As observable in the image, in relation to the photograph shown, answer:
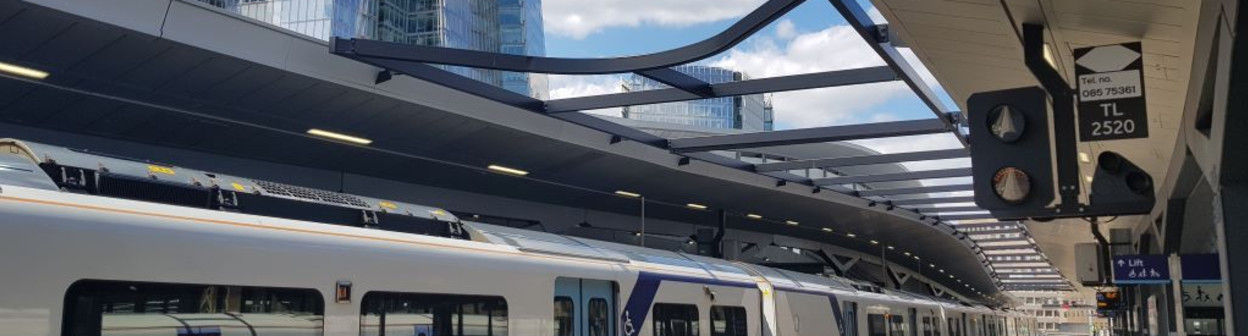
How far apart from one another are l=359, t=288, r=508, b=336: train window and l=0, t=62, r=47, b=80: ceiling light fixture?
26.8 ft

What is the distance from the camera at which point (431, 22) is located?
89.9 metres

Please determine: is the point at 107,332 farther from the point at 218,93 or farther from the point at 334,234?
the point at 218,93

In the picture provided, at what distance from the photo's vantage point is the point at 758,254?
4206cm

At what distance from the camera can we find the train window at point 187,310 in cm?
567

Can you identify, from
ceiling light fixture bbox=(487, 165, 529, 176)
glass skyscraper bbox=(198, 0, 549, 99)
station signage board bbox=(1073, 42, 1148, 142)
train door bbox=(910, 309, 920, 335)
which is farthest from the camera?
glass skyscraper bbox=(198, 0, 549, 99)

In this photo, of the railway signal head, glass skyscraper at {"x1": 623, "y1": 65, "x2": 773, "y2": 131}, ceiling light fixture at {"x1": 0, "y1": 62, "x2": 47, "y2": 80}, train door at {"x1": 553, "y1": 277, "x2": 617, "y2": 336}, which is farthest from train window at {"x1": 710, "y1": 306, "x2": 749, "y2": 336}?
glass skyscraper at {"x1": 623, "y1": 65, "x2": 773, "y2": 131}

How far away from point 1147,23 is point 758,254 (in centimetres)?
3453

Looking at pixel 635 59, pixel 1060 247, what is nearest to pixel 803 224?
pixel 1060 247

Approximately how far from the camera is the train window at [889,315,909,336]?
2067cm

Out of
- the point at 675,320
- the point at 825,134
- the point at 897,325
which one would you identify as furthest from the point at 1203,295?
the point at 675,320

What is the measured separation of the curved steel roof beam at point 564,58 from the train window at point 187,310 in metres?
7.10

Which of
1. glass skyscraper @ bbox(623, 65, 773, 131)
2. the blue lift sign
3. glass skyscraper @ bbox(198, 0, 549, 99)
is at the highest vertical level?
glass skyscraper @ bbox(198, 0, 549, 99)

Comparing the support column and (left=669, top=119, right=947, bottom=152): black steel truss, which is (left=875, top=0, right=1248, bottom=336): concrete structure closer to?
the support column

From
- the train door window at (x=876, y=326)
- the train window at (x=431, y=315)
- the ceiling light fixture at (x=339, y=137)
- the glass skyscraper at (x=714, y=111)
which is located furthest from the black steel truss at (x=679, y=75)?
the glass skyscraper at (x=714, y=111)
